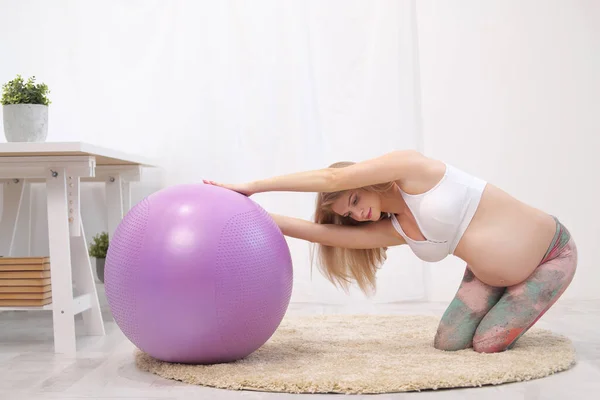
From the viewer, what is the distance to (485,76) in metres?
3.92

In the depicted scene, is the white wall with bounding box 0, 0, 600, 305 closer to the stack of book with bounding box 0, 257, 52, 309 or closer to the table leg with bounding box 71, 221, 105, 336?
the table leg with bounding box 71, 221, 105, 336

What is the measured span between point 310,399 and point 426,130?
7.81 ft

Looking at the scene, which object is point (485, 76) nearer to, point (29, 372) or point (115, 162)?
point (115, 162)

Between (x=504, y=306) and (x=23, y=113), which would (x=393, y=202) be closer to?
(x=504, y=306)

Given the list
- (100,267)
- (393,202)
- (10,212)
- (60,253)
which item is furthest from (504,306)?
(10,212)

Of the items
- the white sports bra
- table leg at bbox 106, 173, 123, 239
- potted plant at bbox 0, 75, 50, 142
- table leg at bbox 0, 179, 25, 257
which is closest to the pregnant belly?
the white sports bra

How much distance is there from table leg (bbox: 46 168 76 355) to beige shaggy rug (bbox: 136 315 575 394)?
1.11ft

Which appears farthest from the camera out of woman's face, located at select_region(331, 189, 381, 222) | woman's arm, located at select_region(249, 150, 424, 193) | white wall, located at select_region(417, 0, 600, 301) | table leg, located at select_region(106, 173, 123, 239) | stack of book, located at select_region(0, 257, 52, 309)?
white wall, located at select_region(417, 0, 600, 301)

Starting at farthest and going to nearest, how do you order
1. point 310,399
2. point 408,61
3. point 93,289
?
point 408,61 < point 93,289 < point 310,399

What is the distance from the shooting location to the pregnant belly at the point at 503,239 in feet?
7.47

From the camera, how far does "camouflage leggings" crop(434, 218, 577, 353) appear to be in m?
2.30

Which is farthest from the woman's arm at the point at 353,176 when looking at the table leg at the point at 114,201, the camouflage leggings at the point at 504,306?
→ the table leg at the point at 114,201

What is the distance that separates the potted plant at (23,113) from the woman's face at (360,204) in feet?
4.03

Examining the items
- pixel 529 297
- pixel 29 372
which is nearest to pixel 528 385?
pixel 529 297
